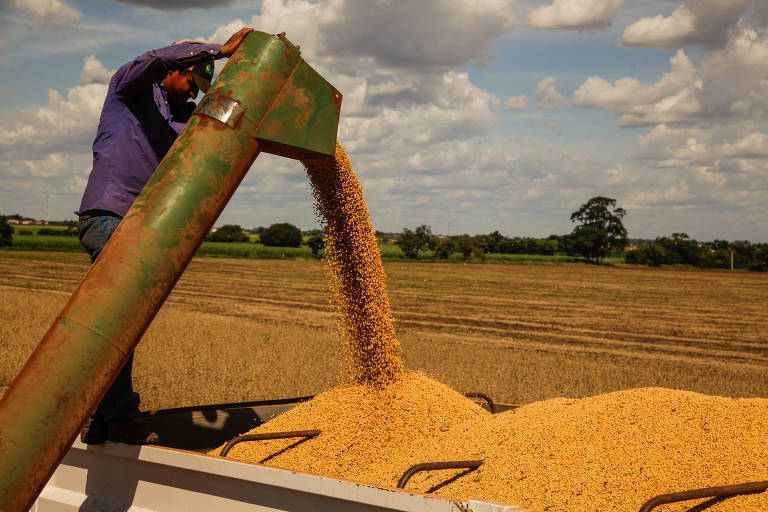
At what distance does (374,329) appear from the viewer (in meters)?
4.08

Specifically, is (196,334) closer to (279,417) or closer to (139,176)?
(279,417)

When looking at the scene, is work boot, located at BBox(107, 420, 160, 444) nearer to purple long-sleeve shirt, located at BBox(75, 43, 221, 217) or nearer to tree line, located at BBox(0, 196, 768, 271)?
purple long-sleeve shirt, located at BBox(75, 43, 221, 217)

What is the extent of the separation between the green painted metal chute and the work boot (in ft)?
3.88

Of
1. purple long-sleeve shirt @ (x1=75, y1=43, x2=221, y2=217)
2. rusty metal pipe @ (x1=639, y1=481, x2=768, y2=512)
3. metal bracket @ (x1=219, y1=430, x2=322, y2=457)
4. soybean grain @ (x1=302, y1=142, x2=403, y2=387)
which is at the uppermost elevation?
purple long-sleeve shirt @ (x1=75, y1=43, x2=221, y2=217)

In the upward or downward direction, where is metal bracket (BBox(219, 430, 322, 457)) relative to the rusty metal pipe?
downward

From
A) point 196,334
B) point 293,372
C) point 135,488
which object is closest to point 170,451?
point 135,488

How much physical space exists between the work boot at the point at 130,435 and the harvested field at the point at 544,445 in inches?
27.9

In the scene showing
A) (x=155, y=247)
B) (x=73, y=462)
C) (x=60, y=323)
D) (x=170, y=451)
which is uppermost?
(x=155, y=247)

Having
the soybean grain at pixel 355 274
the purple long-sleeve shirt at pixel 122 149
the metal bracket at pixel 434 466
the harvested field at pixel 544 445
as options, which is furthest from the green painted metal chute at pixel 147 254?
the harvested field at pixel 544 445

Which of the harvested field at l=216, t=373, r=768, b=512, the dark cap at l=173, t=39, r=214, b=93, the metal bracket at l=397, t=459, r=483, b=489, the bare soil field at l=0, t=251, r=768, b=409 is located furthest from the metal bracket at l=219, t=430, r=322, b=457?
the bare soil field at l=0, t=251, r=768, b=409

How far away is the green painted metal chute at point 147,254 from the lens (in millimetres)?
1814

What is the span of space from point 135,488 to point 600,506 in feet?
6.51

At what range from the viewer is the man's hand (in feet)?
7.54

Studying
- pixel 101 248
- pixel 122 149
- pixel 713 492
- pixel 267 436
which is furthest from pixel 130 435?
pixel 713 492
